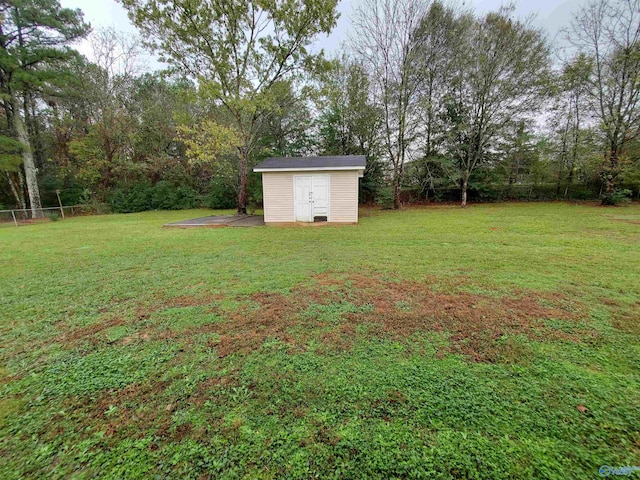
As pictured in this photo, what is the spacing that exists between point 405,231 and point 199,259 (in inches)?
212

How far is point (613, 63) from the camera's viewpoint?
1135 cm

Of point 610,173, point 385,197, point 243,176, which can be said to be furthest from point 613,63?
point 243,176

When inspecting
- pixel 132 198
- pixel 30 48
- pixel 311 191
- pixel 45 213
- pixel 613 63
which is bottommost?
pixel 45 213

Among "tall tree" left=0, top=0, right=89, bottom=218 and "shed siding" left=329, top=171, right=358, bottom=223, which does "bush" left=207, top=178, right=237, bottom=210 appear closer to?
"tall tree" left=0, top=0, right=89, bottom=218

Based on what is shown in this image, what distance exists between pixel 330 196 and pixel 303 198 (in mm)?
994

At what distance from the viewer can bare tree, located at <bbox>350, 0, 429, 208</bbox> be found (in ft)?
39.6

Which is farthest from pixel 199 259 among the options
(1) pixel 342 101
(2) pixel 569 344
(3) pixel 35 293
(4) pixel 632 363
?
(1) pixel 342 101

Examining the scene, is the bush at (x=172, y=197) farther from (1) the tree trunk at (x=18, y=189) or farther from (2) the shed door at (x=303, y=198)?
(2) the shed door at (x=303, y=198)

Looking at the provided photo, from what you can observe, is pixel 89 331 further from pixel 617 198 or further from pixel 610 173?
pixel 617 198

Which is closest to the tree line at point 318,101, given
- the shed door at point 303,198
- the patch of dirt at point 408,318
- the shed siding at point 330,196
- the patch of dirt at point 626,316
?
the shed siding at point 330,196

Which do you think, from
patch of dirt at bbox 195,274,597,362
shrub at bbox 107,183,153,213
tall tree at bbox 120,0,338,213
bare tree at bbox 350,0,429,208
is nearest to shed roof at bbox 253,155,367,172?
tall tree at bbox 120,0,338,213

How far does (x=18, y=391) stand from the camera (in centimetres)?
175

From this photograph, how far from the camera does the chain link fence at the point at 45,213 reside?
1317 cm

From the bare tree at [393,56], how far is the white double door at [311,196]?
6.11m
